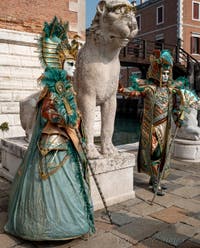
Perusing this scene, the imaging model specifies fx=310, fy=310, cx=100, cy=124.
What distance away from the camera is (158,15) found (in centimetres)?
3216

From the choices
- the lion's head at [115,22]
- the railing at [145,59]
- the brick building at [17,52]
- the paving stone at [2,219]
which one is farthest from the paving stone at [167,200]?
the railing at [145,59]

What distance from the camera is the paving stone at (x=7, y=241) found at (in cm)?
294

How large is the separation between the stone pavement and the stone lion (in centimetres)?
86

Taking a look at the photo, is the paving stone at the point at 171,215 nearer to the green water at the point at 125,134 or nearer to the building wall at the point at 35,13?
the building wall at the point at 35,13

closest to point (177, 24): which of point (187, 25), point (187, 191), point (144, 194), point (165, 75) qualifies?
point (187, 25)

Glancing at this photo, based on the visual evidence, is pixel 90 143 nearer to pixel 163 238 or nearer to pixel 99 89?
pixel 99 89

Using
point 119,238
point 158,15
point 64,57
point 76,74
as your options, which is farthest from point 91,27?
point 158,15

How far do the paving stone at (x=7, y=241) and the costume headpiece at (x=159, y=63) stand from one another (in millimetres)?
2911

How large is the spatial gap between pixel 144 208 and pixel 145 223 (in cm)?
47

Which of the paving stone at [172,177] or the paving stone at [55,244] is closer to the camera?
the paving stone at [55,244]

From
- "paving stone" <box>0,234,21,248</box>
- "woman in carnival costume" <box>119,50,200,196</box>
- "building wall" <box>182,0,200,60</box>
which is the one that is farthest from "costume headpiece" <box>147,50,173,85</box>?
"building wall" <box>182,0,200,60</box>

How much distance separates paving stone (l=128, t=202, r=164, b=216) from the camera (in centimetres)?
380

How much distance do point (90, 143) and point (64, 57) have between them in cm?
125

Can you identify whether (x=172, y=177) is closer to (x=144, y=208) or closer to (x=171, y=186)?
(x=171, y=186)
